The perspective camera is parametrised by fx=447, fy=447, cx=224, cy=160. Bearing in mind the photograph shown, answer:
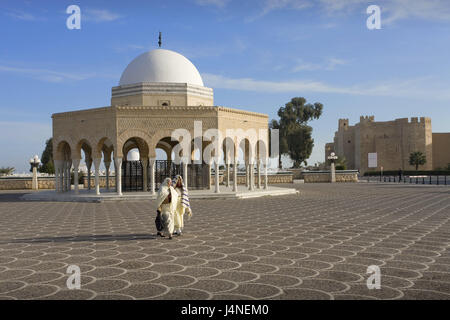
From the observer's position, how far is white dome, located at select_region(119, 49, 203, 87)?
2200 cm

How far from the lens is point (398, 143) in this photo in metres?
60.3

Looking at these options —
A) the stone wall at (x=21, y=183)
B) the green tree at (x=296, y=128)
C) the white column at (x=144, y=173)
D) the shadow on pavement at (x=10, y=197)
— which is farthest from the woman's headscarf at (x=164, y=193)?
the green tree at (x=296, y=128)

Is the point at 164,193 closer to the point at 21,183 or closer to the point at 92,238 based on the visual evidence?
the point at 92,238

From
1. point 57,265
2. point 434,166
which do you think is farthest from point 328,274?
point 434,166

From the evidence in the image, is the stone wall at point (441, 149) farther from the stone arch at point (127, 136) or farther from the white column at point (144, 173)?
the stone arch at point (127, 136)

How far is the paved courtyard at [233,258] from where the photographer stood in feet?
15.2

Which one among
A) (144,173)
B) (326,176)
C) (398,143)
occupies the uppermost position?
(398,143)

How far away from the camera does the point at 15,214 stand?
13000 millimetres

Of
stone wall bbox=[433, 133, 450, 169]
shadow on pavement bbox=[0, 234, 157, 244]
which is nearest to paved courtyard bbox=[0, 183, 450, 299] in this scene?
shadow on pavement bbox=[0, 234, 157, 244]

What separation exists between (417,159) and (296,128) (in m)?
18.9

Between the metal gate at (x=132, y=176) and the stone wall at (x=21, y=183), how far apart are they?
10.5 m

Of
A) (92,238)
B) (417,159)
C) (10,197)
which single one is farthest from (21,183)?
(417,159)
